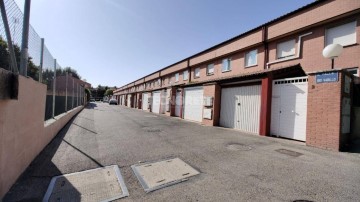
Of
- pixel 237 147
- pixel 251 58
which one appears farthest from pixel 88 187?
pixel 251 58

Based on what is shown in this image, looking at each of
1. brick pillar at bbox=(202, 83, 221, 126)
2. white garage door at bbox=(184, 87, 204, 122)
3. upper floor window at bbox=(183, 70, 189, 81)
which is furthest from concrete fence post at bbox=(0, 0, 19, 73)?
upper floor window at bbox=(183, 70, 189, 81)

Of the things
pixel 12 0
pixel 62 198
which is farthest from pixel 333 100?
pixel 12 0

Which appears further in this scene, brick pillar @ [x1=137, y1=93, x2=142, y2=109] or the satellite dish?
brick pillar @ [x1=137, y1=93, x2=142, y2=109]

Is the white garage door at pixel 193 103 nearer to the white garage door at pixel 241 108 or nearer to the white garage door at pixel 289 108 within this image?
the white garage door at pixel 241 108

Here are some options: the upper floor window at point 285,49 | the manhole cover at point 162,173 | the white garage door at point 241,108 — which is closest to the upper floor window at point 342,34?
the upper floor window at point 285,49

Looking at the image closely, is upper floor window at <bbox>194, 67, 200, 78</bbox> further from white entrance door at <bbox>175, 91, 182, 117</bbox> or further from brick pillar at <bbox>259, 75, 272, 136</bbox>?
brick pillar at <bbox>259, 75, 272, 136</bbox>

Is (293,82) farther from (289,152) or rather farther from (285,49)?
(285,49)

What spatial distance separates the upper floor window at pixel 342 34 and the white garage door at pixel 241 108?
168 inches

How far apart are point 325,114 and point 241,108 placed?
463cm

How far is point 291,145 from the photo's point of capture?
7.24m

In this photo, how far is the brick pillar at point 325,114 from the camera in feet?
21.3

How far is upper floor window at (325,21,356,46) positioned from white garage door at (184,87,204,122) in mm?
8570

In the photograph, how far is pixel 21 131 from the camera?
4129 millimetres

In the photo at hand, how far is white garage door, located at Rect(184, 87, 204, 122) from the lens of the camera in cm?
1549
